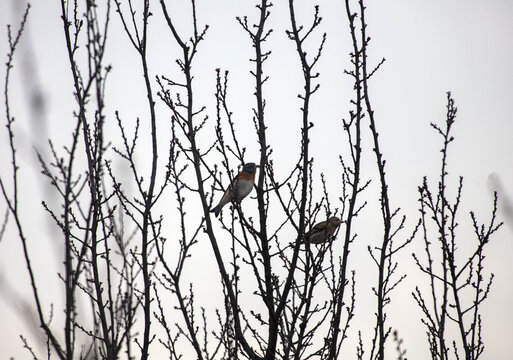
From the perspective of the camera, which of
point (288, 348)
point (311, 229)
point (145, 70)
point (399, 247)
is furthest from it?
point (399, 247)

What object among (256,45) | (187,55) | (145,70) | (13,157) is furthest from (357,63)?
(13,157)

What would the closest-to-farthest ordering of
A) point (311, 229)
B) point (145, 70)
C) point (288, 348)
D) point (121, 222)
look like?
point (288, 348), point (311, 229), point (145, 70), point (121, 222)

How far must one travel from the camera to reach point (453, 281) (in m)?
5.16

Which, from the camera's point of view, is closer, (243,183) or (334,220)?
(243,183)

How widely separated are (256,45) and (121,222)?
7.70 feet

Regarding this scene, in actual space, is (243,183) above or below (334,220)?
above

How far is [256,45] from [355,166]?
129 cm

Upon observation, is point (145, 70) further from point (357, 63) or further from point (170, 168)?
point (357, 63)

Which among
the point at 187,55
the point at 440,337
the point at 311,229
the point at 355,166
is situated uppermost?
the point at 187,55

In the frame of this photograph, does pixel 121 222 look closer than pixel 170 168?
No

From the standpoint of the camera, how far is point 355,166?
4.48 meters

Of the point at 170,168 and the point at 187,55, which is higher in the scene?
the point at 187,55

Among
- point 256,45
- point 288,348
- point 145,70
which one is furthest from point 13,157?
point 288,348

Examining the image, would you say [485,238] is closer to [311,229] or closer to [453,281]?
[453,281]
